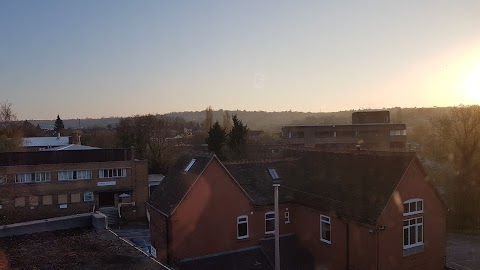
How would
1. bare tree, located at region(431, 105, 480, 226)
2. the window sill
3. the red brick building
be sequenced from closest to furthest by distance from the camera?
the red brick building, the window sill, bare tree, located at region(431, 105, 480, 226)

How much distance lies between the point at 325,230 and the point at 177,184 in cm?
877

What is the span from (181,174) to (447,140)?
Result: 136 ft

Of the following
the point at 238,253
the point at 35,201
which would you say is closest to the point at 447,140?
the point at 238,253

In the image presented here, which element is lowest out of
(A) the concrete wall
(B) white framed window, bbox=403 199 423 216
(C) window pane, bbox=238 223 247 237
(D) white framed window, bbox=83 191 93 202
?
(D) white framed window, bbox=83 191 93 202

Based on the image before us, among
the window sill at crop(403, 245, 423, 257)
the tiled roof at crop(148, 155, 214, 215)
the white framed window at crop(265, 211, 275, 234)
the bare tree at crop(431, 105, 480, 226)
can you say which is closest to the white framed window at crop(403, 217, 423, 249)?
the window sill at crop(403, 245, 423, 257)

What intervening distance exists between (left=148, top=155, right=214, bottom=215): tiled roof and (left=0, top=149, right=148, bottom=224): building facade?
21647 mm

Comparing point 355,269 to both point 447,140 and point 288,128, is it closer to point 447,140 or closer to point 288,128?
point 447,140

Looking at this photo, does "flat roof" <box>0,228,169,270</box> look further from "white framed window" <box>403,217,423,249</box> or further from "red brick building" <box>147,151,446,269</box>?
"white framed window" <box>403,217,423,249</box>

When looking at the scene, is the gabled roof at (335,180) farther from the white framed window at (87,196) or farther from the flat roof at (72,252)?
the white framed window at (87,196)

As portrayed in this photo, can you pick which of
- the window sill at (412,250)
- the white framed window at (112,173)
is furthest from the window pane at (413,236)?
the white framed window at (112,173)

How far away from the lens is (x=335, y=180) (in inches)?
961

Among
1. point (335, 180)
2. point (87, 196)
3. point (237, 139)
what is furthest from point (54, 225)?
point (237, 139)

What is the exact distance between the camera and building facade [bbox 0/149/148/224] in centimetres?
4434

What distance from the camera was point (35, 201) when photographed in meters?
45.1
